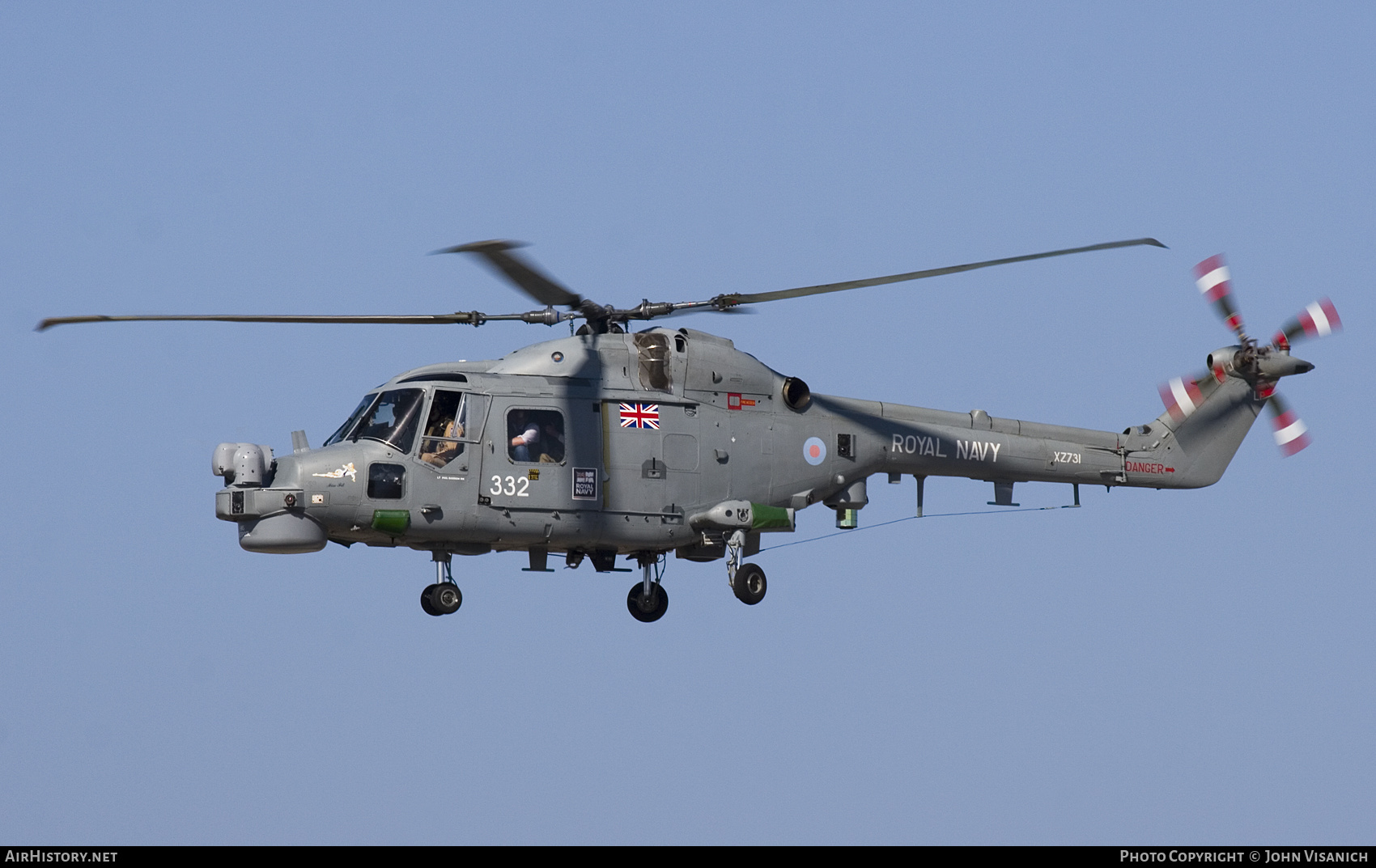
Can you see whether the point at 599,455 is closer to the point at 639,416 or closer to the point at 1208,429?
the point at 639,416

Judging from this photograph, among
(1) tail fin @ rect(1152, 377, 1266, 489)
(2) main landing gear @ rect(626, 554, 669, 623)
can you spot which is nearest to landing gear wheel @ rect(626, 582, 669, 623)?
(2) main landing gear @ rect(626, 554, 669, 623)

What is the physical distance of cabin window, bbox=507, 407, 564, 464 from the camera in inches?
1110

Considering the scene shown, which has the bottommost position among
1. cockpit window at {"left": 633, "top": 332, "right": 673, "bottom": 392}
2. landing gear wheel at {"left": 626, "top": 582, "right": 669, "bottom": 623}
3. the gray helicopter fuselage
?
landing gear wheel at {"left": 626, "top": 582, "right": 669, "bottom": 623}

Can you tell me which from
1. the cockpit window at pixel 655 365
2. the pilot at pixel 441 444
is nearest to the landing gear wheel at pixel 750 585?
the cockpit window at pixel 655 365

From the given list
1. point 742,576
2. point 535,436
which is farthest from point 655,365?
point 742,576

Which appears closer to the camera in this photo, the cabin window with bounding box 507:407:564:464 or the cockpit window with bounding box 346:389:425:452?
the cockpit window with bounding box 346:389:425:452

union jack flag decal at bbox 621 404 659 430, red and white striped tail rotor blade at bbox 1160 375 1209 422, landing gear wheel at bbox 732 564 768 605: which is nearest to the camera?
union jack flag decal at bbox 621 404 659 430

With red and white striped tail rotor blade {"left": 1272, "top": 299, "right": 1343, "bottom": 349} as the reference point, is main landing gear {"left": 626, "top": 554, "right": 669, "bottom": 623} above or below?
below

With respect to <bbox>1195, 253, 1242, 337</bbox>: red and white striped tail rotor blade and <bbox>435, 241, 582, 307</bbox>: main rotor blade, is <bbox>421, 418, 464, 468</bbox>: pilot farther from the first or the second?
<bbox>1195, 253, 1242, 337</bbox>: red and white striped tail rotor blade

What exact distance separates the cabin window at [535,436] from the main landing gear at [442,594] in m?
1.86

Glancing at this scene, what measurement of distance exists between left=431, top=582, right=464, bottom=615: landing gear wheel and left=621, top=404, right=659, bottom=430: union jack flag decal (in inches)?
134

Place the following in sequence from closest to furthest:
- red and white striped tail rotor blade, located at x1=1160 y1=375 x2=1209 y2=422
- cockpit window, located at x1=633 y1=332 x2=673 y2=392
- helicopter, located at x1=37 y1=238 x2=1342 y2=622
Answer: helicopter, located at x1=37 y1=238 x2=1342 y2=622, cockpit window, located at x1=633 y1=332 x2=673 y2=392, red and white striped tail rotor blade, located at x1=1160 y1=375 x2=1209 y2=422

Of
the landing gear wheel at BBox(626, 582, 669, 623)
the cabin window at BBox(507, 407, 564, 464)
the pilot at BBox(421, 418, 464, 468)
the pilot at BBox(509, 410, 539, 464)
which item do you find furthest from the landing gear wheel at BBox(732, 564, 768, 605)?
the pilot at BBox(421, 418, 464, 468)
